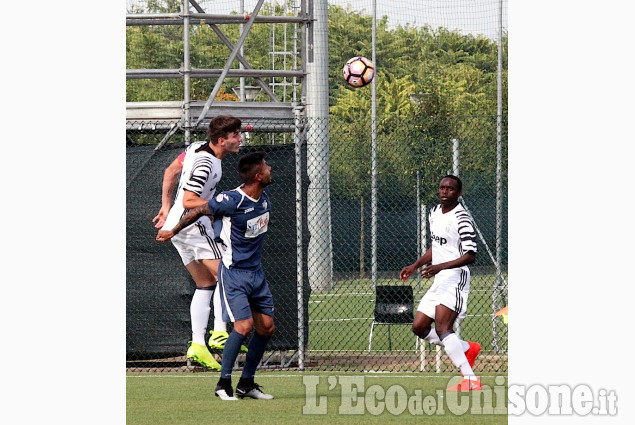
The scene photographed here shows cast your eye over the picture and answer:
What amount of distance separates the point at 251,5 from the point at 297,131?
51.1 feet

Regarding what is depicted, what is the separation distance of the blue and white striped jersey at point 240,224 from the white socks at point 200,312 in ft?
5.14

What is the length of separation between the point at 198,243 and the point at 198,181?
119 cm

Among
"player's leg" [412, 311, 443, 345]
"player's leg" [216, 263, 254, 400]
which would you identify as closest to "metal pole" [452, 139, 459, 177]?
"player's leg" [412, 311, 443, 345]

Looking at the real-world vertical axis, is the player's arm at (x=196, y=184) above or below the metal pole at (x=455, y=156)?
below

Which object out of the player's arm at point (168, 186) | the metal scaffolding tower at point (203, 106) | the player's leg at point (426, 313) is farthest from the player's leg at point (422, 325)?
the metal scaffolding tower at point (203, 106)

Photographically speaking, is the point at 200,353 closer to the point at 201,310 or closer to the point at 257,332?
the point at 201,310

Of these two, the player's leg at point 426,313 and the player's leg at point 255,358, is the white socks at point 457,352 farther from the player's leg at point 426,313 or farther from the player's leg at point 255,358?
the player's leg at point 255,358

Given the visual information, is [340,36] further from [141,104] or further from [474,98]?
[141,104]

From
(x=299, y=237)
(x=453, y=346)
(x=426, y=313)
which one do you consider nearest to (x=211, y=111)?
(x=299, y=237)

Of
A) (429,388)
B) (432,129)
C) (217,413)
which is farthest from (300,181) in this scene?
(432,129)

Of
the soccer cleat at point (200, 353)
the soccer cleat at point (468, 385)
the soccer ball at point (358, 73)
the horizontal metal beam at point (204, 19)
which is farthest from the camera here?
the soccer ball at point (358, 73)

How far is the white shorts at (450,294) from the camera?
34.8 ft

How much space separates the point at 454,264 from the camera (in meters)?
10.5

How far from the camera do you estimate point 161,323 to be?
12617 millimetres
